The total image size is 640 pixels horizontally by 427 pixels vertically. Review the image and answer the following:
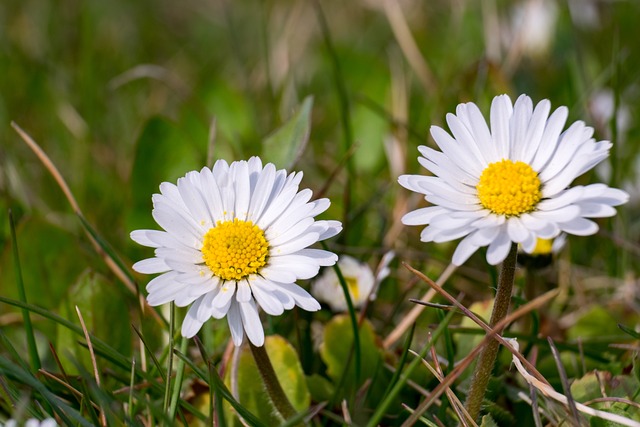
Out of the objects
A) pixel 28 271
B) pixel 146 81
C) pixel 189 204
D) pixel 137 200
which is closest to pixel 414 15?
pixel 146 81

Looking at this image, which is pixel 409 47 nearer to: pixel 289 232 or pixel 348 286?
pixel 348 286

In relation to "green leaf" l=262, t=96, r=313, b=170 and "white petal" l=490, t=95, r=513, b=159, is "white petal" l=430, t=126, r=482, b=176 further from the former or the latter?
"green leaf" l=262, t=96, r=313, b=170

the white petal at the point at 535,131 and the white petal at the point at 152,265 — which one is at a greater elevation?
the white petal at the point at 535,131

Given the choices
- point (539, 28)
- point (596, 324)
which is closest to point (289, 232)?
point (596, 324)

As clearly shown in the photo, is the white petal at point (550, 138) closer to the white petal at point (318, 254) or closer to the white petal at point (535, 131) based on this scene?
the white petal at point (535, 131)

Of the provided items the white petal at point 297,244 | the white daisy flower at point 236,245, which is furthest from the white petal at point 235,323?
the white petal at point 297,244

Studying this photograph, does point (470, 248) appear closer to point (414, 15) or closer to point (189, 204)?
point (189, 204)

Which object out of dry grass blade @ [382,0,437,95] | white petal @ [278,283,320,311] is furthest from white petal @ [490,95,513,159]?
dry grass blade @ [382,0,437,95]
